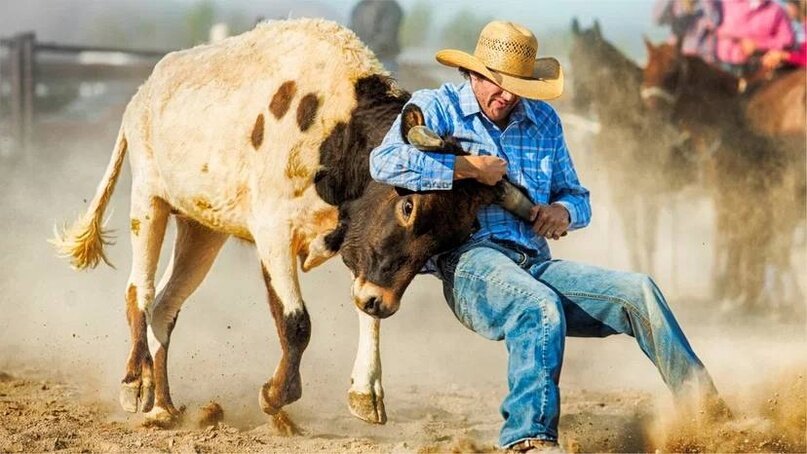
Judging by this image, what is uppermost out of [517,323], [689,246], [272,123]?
[272,123]

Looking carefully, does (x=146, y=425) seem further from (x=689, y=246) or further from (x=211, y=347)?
(x=689, y=246)

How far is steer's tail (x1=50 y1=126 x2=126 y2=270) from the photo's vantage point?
644 cm

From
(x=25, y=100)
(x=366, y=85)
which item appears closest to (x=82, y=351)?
(x=366, y=85)

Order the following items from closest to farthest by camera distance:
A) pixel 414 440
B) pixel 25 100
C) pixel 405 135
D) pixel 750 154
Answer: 1. pixel 405 135
2. pixel 414 440
3. pixel 750 154
4. pixel 25 100

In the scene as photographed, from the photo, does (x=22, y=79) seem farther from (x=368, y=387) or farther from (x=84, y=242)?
(x=368, y=387)

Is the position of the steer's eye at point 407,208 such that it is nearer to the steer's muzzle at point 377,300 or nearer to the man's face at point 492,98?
the steer's muzzle at point 377,300

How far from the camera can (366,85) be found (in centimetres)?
538

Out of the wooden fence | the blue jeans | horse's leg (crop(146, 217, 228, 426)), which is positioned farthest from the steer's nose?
the wooden fence

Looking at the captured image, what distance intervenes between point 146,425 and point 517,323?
233 centimetres

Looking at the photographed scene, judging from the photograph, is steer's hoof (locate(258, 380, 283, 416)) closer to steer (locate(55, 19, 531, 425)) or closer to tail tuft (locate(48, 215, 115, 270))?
steer (locate(55, 19, 531, 425))

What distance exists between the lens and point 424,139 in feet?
14.3

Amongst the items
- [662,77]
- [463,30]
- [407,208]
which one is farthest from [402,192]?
[463,30]

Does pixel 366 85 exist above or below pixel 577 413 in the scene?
above

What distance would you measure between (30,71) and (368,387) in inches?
411
